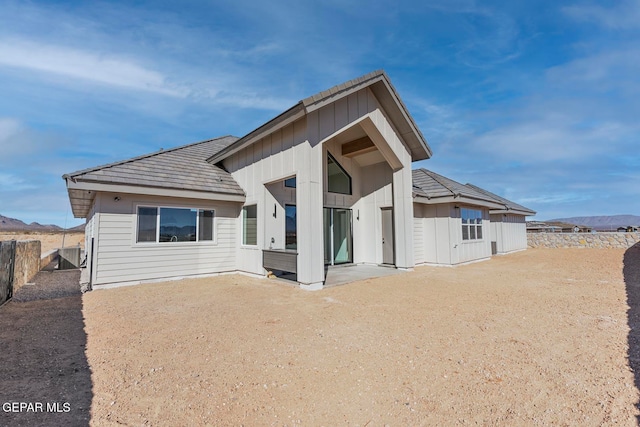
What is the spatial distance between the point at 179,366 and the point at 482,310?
16.8 feet

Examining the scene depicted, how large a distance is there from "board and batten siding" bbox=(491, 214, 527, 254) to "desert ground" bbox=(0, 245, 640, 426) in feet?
41.4

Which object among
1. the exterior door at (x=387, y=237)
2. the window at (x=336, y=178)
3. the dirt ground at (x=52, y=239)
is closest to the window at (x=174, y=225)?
the window at (x=336, y=178)

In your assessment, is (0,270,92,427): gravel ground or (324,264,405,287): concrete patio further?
(324,264,405,287): concrete patio

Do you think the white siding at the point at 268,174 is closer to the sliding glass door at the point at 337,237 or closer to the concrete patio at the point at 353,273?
the concrete patio at the point at 353,273

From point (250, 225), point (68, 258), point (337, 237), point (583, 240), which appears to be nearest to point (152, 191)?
point (250, 225)

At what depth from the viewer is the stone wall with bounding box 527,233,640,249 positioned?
1858 cm

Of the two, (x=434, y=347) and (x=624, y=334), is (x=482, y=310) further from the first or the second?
(x=434, y=347)

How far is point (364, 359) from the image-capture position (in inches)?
130

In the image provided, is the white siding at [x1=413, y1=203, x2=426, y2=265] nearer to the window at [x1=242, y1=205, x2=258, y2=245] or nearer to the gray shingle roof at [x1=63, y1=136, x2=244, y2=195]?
the window at [x1=242, y1=205, x2=258, y2=245]

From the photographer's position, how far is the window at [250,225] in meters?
9.46

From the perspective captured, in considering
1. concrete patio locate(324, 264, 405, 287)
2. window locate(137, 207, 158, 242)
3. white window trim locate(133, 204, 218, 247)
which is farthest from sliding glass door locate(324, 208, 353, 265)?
window locate(137, 207, 158, 242)

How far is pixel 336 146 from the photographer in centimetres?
1142

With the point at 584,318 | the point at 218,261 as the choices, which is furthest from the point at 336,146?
the point at 584,318

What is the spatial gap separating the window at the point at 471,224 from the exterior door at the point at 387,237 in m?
3.96
